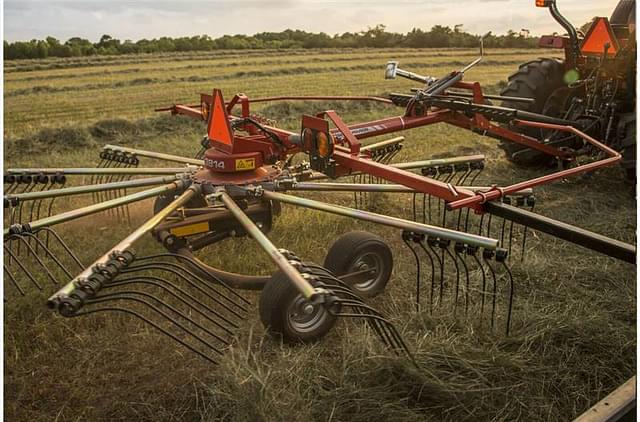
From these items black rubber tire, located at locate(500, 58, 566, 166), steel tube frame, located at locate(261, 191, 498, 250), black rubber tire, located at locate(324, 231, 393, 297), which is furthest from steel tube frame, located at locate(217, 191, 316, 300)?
black rubber tire, located at locate(500, 58, 566, 166)

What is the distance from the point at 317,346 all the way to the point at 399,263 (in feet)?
3.91

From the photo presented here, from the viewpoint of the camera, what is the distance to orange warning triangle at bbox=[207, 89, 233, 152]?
364 centimetres

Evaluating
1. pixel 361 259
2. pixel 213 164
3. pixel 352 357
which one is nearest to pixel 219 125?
pixel 213 164

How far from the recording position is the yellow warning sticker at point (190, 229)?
350 centimetres

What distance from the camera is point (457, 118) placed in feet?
15.7

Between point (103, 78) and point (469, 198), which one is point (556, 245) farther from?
point (103, 78)

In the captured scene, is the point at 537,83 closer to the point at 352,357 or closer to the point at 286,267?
the point at 352,357

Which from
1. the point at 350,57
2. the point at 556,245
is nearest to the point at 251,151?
the point at 556,245

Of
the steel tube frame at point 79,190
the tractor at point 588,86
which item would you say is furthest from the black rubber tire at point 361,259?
the tractor at point 588,86

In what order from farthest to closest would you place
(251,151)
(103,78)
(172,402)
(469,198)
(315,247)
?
(103,78) → (315,247) → (251,151) → (469,198) → (172,402)

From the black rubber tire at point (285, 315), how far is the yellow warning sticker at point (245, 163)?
1.02 meters

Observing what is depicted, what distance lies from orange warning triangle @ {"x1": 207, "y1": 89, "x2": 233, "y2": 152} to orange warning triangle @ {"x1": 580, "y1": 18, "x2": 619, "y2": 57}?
3532mm

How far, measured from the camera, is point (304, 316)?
306 centimetres

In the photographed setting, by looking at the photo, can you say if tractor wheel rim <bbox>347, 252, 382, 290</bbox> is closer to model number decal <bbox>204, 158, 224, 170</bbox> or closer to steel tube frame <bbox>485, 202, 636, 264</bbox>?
steel tube frame <bbox>485, 202, 636, 264</bbox>
